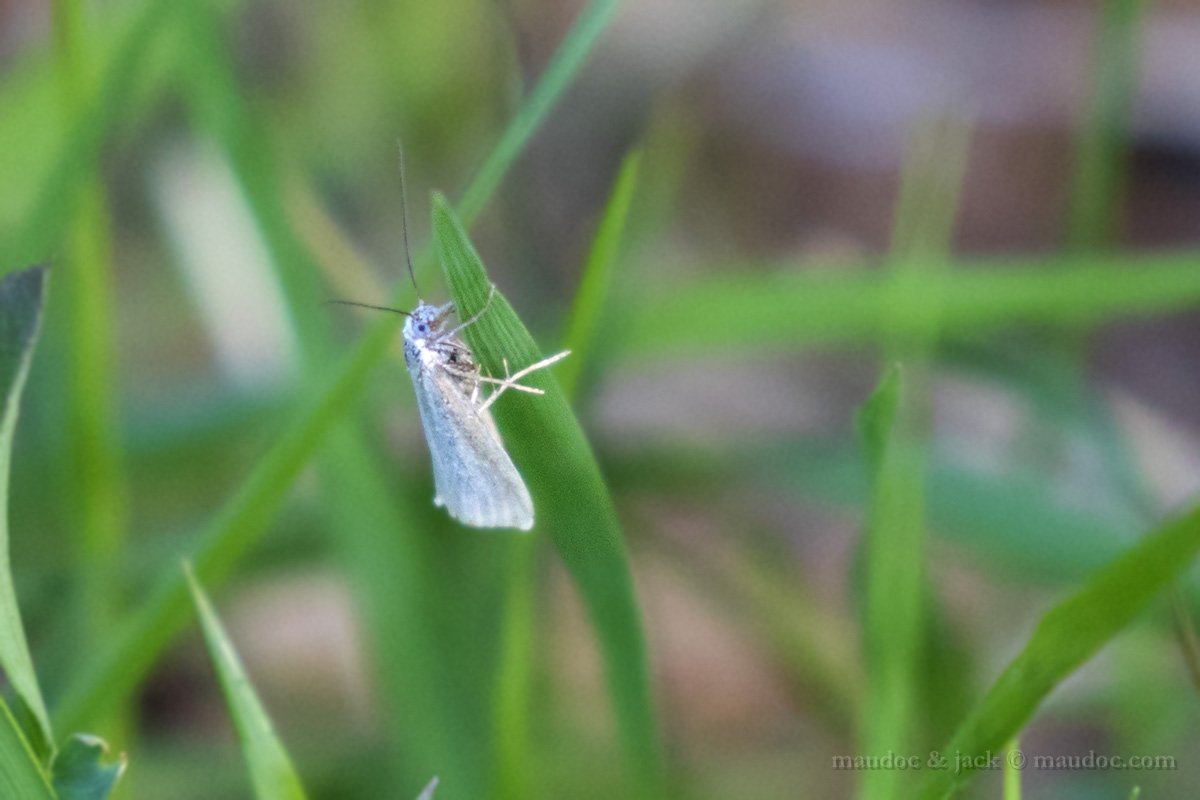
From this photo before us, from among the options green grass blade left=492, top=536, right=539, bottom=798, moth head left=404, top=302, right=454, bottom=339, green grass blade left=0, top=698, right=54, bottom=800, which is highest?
moth head left=404, top=302, right=454, bottom=339

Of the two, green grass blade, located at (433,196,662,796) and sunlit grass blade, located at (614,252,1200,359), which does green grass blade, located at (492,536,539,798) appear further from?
sunlit grass blade, located at (614,252,1200,359)

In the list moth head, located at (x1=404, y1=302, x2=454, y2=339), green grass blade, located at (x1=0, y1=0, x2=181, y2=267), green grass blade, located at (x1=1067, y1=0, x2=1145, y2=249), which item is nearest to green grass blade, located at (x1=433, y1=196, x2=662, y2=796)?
moth head, located at (x1=404, y1=302, x2=454, y2=339)

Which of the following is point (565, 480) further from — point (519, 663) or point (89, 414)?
point (89, 414)

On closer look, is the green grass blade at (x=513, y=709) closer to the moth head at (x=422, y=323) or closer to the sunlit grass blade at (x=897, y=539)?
the sunlit grass blade at (x=897, y=539)

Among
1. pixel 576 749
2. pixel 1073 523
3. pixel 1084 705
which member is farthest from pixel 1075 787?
pixel 576 749

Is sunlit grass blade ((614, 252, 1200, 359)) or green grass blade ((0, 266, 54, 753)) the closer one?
green grass blade ((0, 266, 54, 753))
